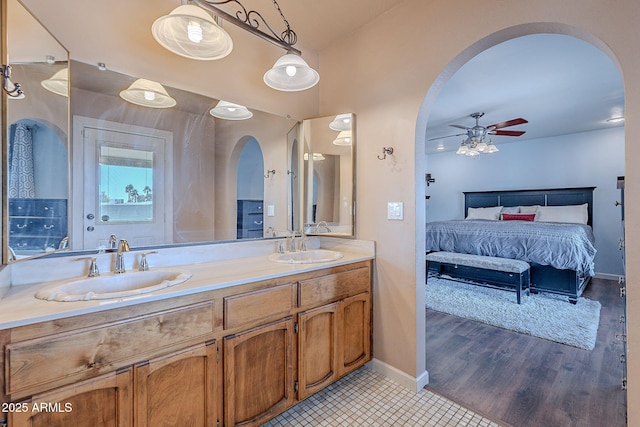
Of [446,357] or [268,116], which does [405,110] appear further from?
[446,357]

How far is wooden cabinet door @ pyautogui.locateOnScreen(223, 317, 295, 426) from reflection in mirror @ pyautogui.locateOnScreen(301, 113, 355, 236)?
1.01 meters

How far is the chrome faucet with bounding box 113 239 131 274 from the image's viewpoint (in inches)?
58.1

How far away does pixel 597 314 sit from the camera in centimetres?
320

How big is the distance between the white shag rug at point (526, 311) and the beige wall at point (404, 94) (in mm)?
1607

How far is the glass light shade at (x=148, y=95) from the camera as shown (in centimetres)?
160

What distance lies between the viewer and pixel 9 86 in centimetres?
114

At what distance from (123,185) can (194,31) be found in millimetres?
899

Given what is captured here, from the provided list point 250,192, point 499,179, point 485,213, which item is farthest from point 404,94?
point 499,179

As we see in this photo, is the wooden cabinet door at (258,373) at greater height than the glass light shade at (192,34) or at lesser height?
lesser

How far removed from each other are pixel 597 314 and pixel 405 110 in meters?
3.34

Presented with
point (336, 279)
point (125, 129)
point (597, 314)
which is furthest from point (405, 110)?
point (597, 314)

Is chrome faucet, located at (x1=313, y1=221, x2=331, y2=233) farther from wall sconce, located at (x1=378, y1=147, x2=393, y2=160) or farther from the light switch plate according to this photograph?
wall sconce, located at (x1=378, y1=147, x2=393, y2=160)

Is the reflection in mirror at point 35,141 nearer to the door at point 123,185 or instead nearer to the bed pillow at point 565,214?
the door at point 123,185

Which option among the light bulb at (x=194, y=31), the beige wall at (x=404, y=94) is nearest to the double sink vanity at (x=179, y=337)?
the beige wall at (x=404, y=94)
